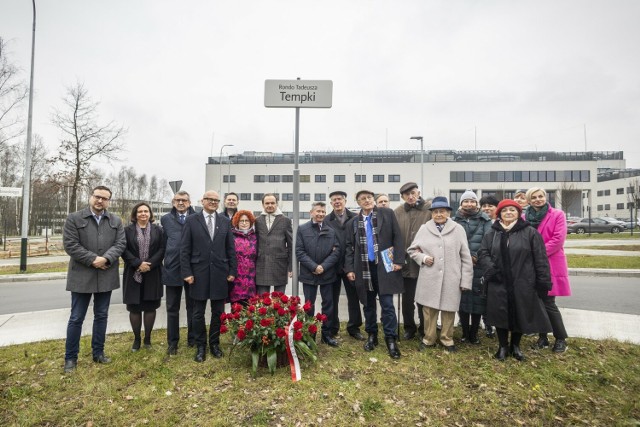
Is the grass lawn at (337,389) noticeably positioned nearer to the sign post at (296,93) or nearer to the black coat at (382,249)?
the black coat at (382,249)

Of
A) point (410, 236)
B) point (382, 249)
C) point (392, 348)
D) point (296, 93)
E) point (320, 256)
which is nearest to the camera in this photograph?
point (392, 348)

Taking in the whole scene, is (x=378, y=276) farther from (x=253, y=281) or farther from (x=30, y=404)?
(x=30, y=404)

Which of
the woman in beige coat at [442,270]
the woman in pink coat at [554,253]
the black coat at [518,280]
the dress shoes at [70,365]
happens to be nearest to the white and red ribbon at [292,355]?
the woman in beige coat at [442,270]

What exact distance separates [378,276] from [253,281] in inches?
71.2

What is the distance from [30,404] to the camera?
11.1ft

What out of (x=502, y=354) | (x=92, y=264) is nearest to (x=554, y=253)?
(x=502, y=354)

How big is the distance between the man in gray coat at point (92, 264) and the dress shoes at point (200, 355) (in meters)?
1.08

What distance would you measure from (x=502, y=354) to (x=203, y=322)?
376cm

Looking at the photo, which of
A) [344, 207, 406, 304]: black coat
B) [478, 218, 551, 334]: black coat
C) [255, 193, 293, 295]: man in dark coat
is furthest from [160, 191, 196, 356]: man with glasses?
[478, 218, 551, 334]: black coat

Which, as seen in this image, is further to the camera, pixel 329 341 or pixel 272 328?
pixel 329 341

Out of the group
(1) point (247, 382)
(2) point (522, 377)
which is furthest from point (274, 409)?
(2) point (522, 377)

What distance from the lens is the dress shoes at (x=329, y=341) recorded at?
4.86 metres

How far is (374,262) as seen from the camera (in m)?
4.84

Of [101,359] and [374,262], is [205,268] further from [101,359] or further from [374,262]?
[374,262]
